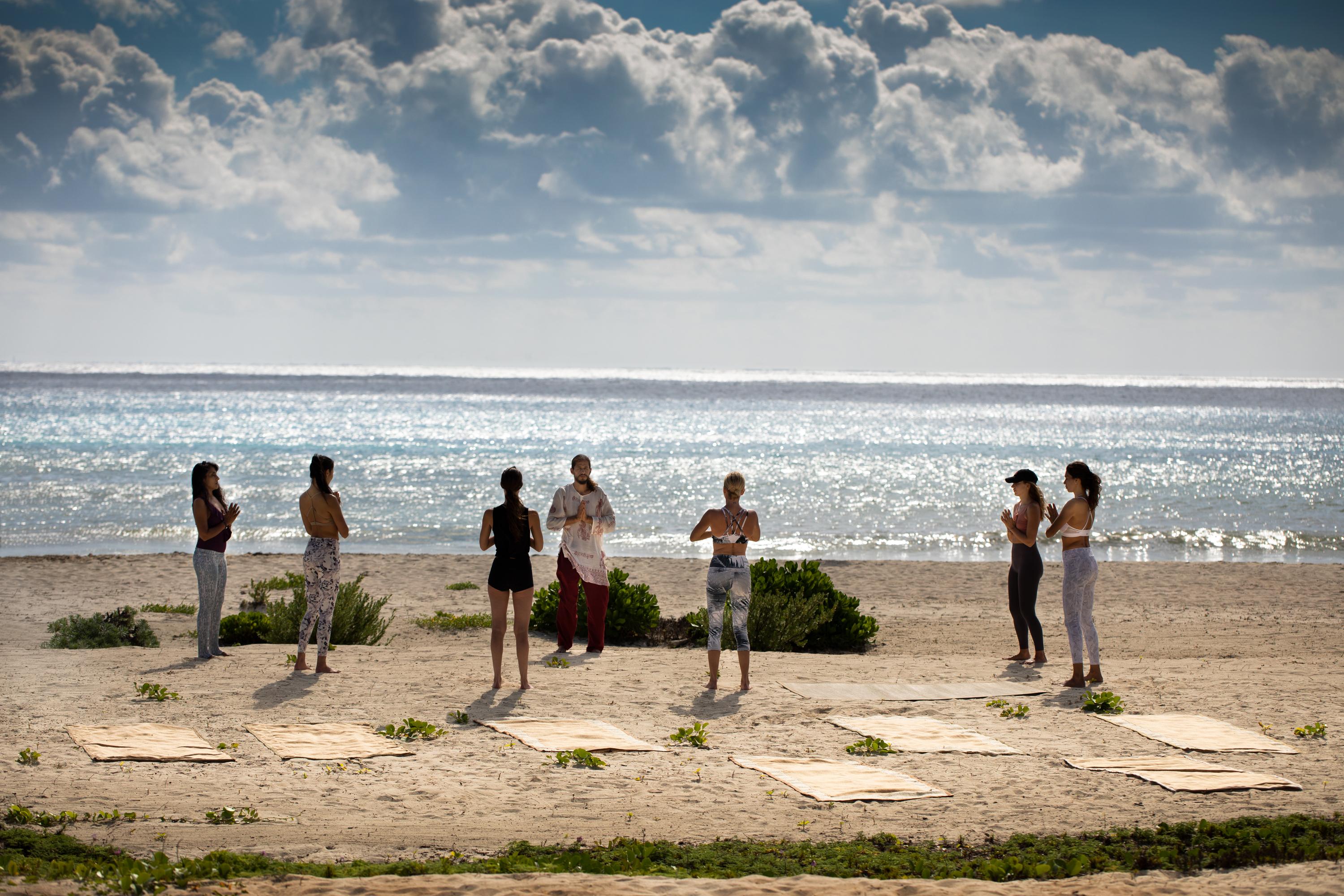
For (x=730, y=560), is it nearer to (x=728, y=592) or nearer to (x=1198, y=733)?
(x=728, y=592)

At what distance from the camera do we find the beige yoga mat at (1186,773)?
6.98 meters

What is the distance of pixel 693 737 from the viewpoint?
7.98 metres

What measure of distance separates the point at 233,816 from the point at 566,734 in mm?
2476

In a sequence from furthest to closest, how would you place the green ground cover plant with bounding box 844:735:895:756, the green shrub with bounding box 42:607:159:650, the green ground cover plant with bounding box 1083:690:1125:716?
the green shrub with bounding box 42:607:159:650 < the green ground cover plant with bounding box 1083:690:1125:716 < the green ground cover plant with bounding box 844:735:895:756

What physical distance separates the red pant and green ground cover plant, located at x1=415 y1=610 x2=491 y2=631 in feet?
9.48

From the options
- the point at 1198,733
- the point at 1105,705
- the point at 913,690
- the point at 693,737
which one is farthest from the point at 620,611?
the point at 1198,733

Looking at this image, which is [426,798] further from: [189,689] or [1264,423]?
[1264,423]

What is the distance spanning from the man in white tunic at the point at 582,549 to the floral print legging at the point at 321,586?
187cm

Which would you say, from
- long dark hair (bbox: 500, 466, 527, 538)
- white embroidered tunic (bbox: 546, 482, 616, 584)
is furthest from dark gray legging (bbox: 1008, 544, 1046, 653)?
long dark hair (bbox: 500, 466, 527, 538)

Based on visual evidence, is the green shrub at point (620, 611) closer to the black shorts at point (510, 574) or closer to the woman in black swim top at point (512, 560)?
the woman in black swim top at point (512, 560)

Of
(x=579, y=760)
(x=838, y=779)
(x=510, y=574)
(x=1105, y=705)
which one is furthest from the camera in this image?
(x=510, y=574)

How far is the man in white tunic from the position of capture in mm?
10148

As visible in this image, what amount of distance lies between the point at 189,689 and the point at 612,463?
38701 millimetres

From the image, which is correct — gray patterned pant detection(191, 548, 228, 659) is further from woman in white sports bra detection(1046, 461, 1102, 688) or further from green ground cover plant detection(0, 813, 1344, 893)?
woman in white sports bra detection(1046, 461, 1102, 688)
